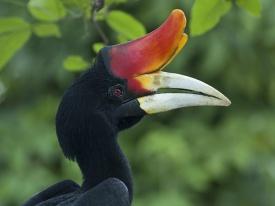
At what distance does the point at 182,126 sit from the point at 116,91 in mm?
2213

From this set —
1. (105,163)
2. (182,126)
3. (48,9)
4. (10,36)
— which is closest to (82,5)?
(48,9)

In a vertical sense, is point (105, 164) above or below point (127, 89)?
below

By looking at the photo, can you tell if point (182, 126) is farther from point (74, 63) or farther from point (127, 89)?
point (127, 89)

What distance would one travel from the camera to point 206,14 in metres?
2.56

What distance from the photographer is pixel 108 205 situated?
251 centimetres

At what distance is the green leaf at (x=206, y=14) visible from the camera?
8.32 ft

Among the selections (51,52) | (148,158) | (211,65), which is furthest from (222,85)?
(51,52)

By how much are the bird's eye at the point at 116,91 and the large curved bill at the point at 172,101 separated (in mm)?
48

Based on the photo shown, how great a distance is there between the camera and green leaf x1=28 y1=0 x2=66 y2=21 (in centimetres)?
260

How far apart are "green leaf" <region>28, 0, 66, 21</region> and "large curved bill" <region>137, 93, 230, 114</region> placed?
296mm

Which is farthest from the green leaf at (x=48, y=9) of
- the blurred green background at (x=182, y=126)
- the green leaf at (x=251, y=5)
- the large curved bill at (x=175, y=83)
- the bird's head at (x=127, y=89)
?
the blurred green background at (x=182, y=126)

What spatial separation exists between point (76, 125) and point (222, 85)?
7.40 feet

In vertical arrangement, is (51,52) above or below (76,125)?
below

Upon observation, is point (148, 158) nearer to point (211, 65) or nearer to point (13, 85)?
point (211, 65)
